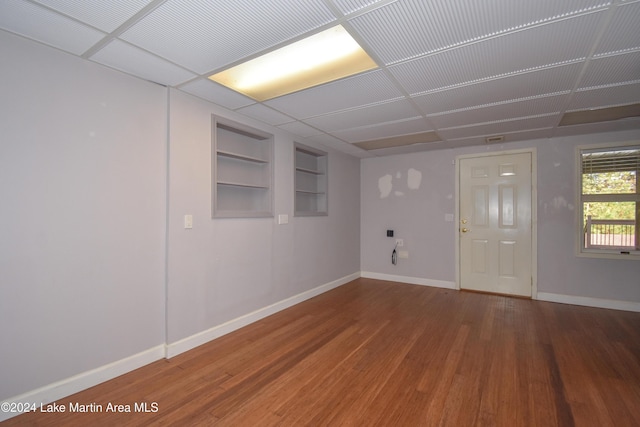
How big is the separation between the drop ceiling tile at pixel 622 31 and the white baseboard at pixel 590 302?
3478 mm

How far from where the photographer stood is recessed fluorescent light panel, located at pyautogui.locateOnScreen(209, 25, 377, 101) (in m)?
2.10

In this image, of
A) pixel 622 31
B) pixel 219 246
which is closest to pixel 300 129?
pixel 219 246

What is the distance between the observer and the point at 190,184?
9.14ft

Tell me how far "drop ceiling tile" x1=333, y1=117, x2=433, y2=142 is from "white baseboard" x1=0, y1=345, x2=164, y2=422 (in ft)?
10.8

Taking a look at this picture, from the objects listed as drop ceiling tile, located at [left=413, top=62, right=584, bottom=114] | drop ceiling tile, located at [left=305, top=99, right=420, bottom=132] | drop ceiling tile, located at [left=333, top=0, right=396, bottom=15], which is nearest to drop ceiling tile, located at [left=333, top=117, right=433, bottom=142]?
drop ceiling tile, located at [left=305, top=99, right=420, bottom=132]

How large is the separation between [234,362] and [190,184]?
66.6 inches

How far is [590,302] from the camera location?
397 centimetres

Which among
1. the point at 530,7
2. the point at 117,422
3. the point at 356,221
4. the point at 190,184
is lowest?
the point at 117,422

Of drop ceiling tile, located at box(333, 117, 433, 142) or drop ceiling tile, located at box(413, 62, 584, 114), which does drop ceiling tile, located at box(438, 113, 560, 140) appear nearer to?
drop ceiling tile, located at box(333, 117, 433, 142)

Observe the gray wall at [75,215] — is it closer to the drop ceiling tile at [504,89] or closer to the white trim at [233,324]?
the white trim at [233,324]

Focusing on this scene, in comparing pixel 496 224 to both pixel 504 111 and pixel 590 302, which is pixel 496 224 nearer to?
pixel 590 302

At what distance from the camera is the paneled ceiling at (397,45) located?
1631 mm

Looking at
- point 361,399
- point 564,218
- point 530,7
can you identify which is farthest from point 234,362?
point 564,218

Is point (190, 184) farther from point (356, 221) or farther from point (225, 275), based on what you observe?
point (356, 221)
